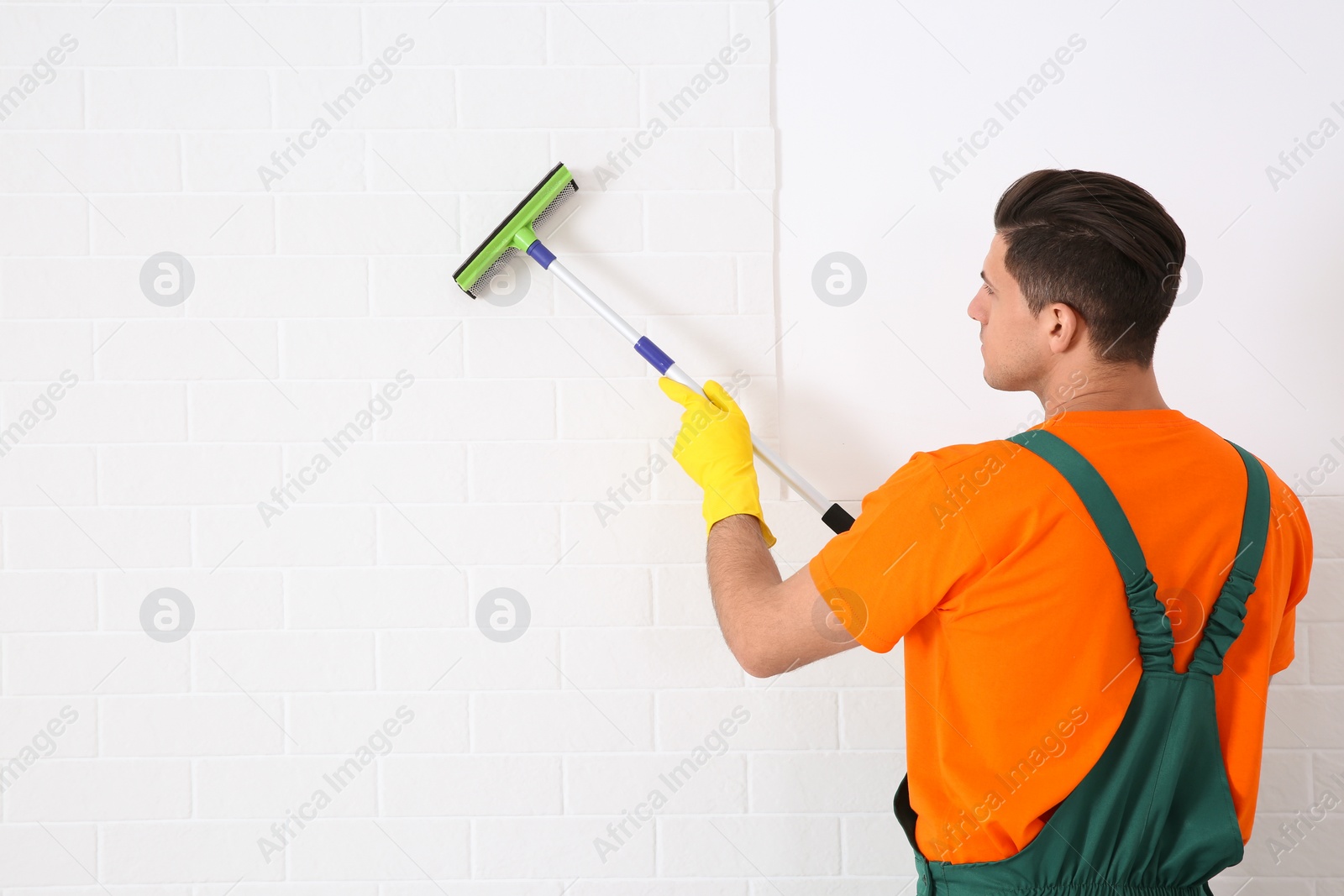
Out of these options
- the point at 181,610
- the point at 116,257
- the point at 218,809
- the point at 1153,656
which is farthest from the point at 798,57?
the point at 218,809

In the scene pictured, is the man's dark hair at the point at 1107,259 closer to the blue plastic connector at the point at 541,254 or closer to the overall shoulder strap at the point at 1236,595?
the overall shoulder strap at the point at 1236,595

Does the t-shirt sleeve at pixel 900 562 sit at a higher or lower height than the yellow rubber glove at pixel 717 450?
lower

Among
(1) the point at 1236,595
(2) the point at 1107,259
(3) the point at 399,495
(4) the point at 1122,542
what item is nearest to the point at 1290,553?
(1) the point at 1236,595

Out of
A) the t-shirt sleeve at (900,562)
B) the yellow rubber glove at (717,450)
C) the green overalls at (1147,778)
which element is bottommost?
the green overalls at (1147,778)

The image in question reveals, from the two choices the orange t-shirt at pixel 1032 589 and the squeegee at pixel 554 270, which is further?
the squeegee at pixel 554 270

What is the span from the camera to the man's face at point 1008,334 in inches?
38.4

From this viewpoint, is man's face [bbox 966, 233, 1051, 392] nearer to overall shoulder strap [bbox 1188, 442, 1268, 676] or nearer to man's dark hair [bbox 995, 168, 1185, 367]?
man's dark hair [bbox 995, 168, 1185, 367]

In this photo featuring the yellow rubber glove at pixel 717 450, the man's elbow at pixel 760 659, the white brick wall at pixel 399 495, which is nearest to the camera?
the man's elbow at pixel 760 659

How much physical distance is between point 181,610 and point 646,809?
2.52ft

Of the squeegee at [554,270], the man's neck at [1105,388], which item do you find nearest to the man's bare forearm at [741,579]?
the squeegee at [554,270]

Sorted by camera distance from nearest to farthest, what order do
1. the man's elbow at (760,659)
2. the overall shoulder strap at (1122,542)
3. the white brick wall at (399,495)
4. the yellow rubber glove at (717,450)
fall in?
1. the overall shoulder strap at (1122,542)
2. the man's elbow at (760,659)
3. the yellow rubber glove at (717,450)
4. the white brick wall at (399,495)

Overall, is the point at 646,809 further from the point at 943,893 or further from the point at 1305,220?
the point at 1305,220

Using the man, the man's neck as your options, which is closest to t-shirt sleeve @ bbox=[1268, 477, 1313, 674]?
the man

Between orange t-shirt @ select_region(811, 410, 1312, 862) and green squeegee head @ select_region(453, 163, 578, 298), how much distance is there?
25.9 inches
